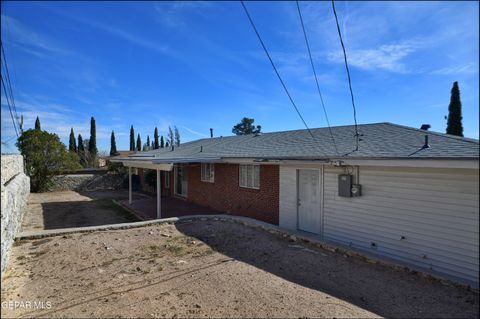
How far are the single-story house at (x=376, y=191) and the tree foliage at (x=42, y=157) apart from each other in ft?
39.4

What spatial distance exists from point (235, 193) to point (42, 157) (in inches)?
603

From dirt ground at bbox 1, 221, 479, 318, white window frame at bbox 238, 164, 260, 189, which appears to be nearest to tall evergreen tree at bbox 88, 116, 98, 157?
white window frame at bbox 238, 164, 260, 189

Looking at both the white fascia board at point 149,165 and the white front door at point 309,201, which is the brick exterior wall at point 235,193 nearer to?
the white front door at point 309,201

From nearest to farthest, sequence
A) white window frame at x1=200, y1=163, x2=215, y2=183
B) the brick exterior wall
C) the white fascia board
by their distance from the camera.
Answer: the brick exterior wall
the white fascia board
white window frame at x1=200, y1=163, x2=215, y2=183

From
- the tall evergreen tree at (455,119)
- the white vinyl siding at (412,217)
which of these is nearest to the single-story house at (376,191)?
the white vinyl siding at (412,217)

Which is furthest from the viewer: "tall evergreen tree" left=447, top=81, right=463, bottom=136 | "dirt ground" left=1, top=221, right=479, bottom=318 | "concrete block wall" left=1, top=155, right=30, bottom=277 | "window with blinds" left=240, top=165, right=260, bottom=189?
"tall evergreen tree" left=447, top=81, right=463, bottom=136

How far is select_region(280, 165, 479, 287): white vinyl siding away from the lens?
17.3 ft

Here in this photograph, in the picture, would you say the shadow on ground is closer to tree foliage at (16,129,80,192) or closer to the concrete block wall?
the concrete block wall

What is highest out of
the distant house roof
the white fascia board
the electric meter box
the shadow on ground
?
the distant house roof

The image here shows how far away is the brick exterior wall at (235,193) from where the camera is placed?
10609 mm

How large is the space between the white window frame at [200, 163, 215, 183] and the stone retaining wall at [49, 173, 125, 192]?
11.9 metres

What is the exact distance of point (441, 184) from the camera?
575 cm

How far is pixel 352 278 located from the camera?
578 centimetres

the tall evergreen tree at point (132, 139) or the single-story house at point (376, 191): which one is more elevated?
the tall evergreen tree at point (132, 139)
